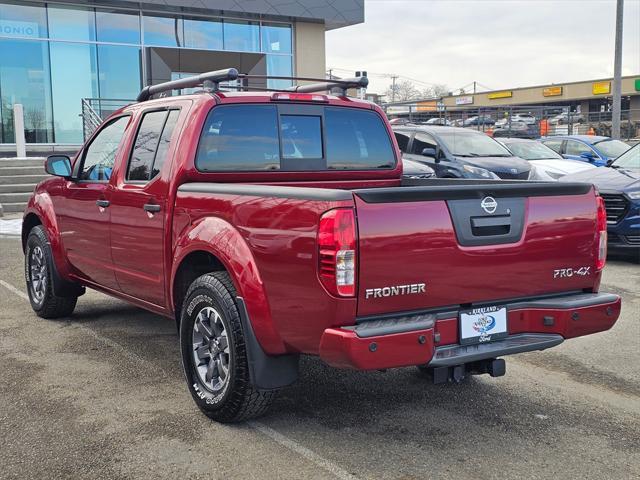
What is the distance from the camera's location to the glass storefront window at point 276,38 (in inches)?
982

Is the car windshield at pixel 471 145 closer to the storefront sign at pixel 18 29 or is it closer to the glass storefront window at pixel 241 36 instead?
the glass storefront window at pixel 241 36

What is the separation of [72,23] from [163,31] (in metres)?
2.82

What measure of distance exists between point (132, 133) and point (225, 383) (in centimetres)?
224

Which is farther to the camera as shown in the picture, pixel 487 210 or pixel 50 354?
pixel 50 354

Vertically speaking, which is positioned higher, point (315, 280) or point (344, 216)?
point (344, 216)

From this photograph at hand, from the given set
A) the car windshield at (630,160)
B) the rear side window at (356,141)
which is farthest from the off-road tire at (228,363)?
the car windshield at (630,160)

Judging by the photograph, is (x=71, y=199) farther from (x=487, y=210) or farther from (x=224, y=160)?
(x=487, y=210)

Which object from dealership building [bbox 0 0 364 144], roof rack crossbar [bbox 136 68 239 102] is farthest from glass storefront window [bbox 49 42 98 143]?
roof rack crossbar [bbox 136 68 239 102]

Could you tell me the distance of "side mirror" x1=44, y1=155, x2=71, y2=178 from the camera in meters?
5.88

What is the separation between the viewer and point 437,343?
11.8ft

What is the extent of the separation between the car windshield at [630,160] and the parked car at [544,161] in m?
2.63

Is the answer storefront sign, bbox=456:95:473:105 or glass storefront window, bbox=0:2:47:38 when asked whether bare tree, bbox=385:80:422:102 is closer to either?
storefront sign, bbox=456:95:473:105

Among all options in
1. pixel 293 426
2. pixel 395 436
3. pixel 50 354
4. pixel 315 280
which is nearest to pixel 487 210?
pixel 315 280

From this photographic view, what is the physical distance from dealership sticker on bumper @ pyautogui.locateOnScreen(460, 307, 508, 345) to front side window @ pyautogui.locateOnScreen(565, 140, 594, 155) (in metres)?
15.7
